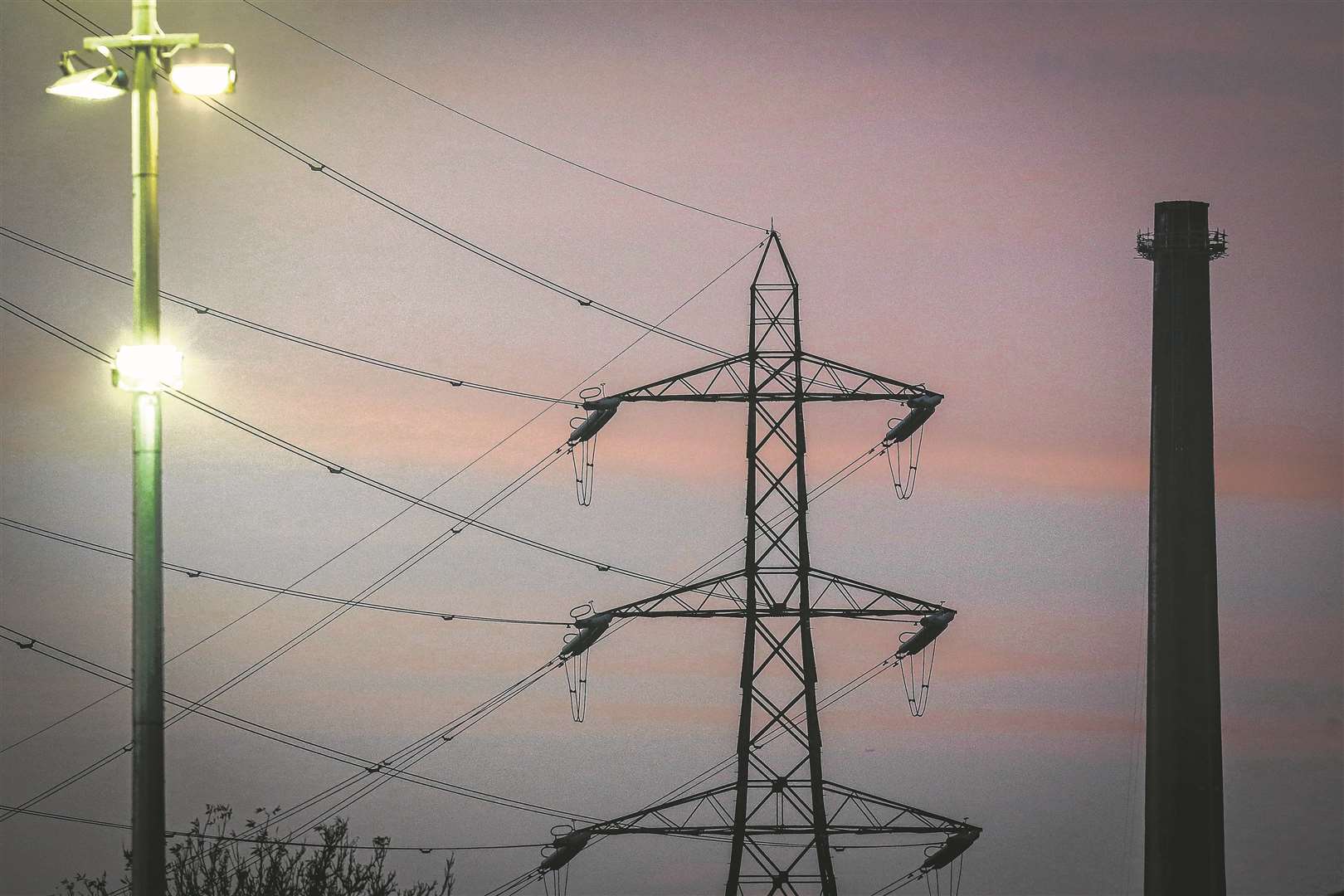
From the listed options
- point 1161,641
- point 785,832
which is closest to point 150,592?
point 785,832

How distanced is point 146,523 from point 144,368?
1.44 m

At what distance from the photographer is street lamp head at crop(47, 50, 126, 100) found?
16.7 metres

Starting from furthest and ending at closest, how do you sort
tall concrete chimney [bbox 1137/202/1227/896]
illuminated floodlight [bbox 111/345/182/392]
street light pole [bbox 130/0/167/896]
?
tall concrete chimney [bbox 1137/202/1227/896] → illuminated floodlight [bbox 111/345/182/392] → street light pole [bbox 130/0/167/896]

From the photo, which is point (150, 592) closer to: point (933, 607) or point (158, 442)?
point (158, 442)

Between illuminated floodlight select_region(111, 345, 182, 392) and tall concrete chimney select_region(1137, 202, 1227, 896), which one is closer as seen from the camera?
illuminated floodlight select_region(111, 345, 182, 392)

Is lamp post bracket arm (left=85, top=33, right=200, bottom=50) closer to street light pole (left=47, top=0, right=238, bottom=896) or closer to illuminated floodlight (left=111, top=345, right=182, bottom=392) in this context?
street light pole (left=47, top=0, right=238, bottom=896)

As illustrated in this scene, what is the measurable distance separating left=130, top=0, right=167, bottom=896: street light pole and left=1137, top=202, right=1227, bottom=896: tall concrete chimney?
58.3m

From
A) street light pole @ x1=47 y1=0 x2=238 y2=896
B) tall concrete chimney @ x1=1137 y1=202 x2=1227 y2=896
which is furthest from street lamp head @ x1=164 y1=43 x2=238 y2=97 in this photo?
tall concrete chimney @ x1=1137 y1=202 x2=1227 y2=896

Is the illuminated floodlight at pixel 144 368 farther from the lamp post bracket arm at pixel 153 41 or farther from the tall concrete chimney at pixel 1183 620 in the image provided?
the tall concrete chimney at pixel 1183 620

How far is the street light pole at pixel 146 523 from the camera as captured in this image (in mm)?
15391

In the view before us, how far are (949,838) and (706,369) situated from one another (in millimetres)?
13436

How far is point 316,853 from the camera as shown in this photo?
29562 millimetres

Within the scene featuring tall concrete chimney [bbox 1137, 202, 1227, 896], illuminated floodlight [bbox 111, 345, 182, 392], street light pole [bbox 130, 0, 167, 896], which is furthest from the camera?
tall concrete chimney [bbox 1137, 202, 1227, 896]

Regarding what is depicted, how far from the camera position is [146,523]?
51.8 ft
